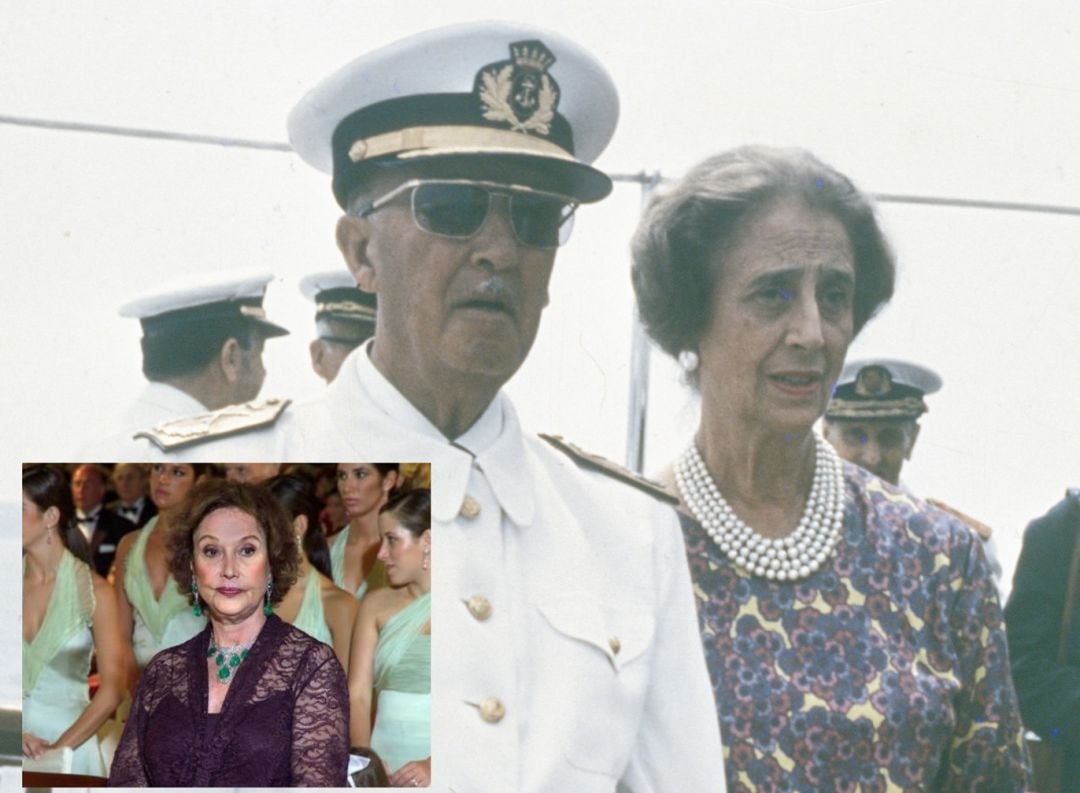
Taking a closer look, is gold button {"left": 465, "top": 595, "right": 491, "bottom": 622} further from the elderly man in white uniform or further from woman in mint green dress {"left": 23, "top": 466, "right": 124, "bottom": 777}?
woman in mint green dress {"left": 23, "top": 466, "right": 124, "bottom": 777}

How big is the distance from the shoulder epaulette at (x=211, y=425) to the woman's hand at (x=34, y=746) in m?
0.60

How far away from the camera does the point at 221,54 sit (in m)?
3.38

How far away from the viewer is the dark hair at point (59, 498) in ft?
10.5

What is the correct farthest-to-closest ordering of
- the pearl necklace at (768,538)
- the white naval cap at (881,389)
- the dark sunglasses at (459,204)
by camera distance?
the white naval cap at (881,389), the pearl necklace at (768,538), the dark sunglasses at (459,204)

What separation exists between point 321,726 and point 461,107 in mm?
1195

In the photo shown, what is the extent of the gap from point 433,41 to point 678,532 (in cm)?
108

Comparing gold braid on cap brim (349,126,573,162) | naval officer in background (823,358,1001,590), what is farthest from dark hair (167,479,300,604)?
naval officer in background (823,358,1001,590)

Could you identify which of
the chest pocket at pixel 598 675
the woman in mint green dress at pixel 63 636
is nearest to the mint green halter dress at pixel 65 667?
the woman in mint green dress at pixel 63 636

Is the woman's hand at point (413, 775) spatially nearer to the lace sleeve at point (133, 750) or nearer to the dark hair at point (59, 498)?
the lace sleeve at point (133, 750)

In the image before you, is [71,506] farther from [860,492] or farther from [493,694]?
[860,492]

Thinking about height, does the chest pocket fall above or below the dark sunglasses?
below

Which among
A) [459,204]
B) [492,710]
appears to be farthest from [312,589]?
[459,204]

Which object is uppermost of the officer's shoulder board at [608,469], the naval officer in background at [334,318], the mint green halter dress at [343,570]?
the naval officer in background at [334,318]

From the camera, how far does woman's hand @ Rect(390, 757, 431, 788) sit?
3.18 m
